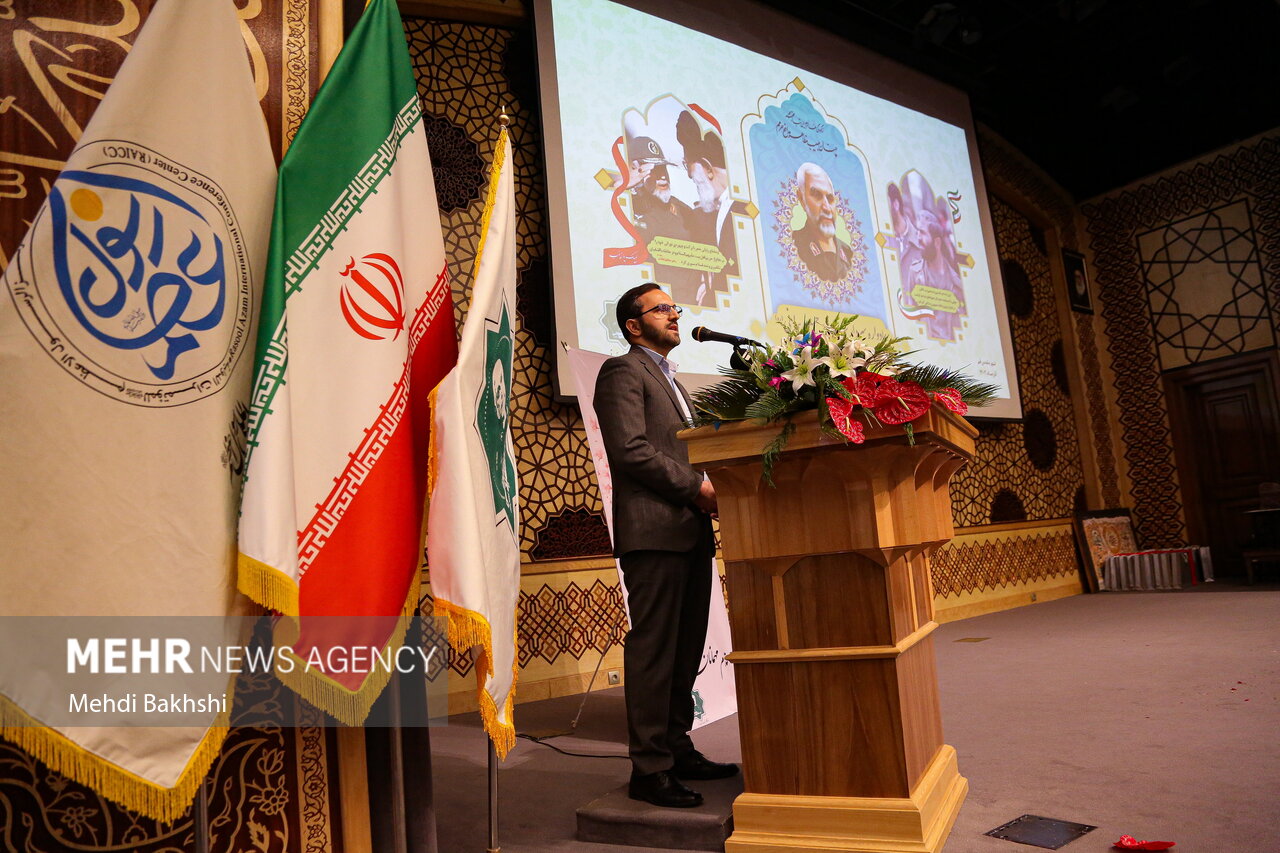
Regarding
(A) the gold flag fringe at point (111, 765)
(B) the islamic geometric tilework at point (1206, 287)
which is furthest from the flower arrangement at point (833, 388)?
(B) the islamic geometric tilework at point (1206, 287)

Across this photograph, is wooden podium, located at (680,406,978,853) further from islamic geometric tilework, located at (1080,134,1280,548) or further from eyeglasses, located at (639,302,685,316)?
islamic geometric tilework, located at (1080,134,1280,548)

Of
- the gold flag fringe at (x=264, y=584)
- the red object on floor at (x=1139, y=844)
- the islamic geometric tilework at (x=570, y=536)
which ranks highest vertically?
the islamic geometric tilework at (x=570, y=536)

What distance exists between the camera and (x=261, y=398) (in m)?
1.50

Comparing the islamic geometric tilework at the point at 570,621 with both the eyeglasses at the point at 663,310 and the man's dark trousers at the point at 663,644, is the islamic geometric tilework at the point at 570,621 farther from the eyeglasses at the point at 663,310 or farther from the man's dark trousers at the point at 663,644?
the eyeglasses at the point at 663,310

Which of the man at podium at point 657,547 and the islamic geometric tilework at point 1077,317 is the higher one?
the islamic geometric tilework at point 1077,317

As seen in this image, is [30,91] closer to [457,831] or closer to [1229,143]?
[457,831]

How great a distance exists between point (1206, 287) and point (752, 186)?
568 cm

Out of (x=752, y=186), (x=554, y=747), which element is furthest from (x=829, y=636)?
(x=752, y=186)

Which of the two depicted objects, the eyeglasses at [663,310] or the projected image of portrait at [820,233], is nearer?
the eyeglasses at [663,310]

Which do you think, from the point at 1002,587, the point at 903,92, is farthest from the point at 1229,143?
the point at 1002,587

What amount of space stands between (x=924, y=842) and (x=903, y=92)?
6.14 m

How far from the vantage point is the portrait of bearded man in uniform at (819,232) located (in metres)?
5.49

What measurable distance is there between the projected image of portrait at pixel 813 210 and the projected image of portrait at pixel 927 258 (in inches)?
13.6

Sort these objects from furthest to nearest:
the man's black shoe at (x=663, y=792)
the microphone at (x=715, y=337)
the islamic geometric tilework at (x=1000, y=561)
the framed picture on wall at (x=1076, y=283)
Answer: the framed picture on wall at (x=1076, y=283) → the islamic geometric tilework at (x=1000, y=561) → the microphone at (x=715, y=337) → the man's black shoe at (x=663, y=792)
